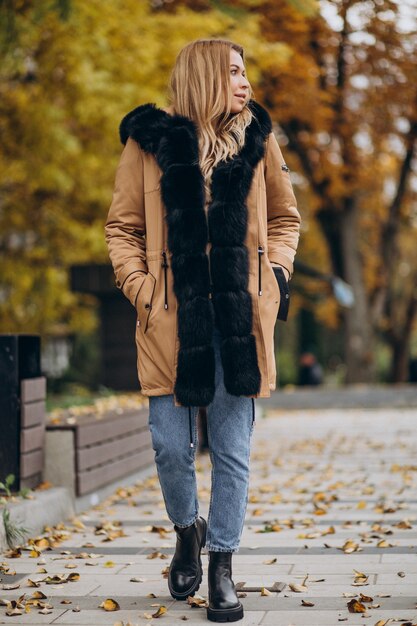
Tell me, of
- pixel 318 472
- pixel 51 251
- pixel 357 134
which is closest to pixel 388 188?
pixel 357 134

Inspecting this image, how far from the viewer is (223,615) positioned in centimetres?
420

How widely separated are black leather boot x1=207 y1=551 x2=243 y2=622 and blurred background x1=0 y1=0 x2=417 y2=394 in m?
4.74

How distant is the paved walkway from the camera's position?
4.38m

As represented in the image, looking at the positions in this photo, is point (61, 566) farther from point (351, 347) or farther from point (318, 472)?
point (351, 347)

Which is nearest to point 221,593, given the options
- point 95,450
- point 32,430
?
point 32,430

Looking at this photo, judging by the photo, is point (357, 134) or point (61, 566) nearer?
point (61, 566)

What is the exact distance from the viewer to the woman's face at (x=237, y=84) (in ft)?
14.5

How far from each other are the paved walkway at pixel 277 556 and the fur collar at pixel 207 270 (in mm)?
893

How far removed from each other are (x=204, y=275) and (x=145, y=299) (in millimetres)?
241

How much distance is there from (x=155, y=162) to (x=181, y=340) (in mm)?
720

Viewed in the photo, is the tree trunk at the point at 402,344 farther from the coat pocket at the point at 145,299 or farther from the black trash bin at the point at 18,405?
the coat pocket at the point at 145,299

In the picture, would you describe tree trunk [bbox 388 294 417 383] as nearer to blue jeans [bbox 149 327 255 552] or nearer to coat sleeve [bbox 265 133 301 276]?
coat sleeve [bbox 265 133 301 276]

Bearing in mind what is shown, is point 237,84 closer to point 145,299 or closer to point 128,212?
point 128,212

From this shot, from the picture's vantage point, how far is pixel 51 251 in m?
19.0
